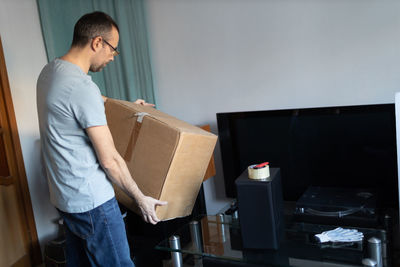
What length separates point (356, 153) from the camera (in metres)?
2.00

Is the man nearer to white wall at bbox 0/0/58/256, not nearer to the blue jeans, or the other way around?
the blue jeans

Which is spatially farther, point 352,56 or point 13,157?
point 13,157

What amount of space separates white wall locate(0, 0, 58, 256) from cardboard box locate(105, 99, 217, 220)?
828 millimetres

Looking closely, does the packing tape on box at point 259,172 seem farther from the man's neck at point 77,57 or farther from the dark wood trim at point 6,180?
the dark wood trim at point 6,180

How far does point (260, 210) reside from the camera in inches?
62.5

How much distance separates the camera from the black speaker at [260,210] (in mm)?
1567

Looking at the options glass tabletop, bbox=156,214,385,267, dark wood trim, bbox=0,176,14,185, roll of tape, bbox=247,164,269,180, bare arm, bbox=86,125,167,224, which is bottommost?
glass tabletop, bbox=156,214,385,267

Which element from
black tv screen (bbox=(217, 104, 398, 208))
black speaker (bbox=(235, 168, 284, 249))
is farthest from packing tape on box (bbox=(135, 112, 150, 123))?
black tv screen (bbox=(217, 104, 398, 208))

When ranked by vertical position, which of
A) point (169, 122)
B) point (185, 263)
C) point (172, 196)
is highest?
point (169, 122)

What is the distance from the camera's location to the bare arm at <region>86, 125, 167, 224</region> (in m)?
1.25

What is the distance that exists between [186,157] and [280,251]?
584mm

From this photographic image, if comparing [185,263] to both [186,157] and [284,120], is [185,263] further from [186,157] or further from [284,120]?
[284,120]

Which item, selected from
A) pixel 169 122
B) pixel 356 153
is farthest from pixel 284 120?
pixel 169 122

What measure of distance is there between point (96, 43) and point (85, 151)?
0.39 meters
